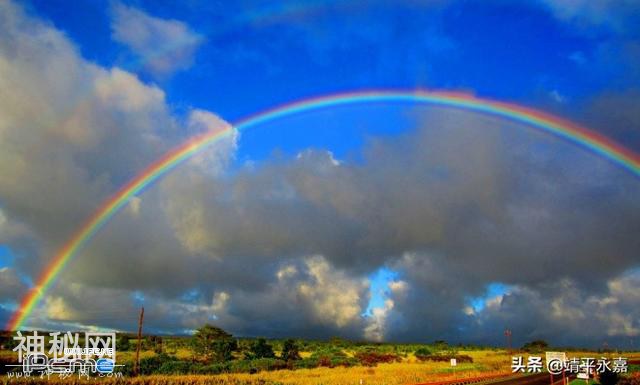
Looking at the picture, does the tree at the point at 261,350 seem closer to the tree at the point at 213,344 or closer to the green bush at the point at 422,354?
the tree at the point at 213,344

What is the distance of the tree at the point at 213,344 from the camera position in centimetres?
8594

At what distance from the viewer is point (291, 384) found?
1886 inches

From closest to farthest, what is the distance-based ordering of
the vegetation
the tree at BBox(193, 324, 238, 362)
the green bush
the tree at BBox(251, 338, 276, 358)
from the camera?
the vegetation → the tree at BBox(193, 324, 238, 362) → the tree at BBox(251, 338, 276, 358) → the green bush

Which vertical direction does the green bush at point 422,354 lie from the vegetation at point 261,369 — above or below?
below

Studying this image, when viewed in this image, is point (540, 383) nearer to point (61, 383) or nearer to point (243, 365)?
point (243, 365)

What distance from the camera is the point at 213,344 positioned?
90375 millimetres

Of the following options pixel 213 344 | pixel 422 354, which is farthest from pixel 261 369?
pixel 422 354

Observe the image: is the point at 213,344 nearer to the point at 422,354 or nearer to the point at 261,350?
the point at 261,350

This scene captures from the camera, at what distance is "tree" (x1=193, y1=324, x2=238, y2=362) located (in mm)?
85938

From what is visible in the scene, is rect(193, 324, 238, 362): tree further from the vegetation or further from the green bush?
the green bush

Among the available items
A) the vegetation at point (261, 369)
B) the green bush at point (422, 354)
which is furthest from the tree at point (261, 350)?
the green bush at point (422, 354)

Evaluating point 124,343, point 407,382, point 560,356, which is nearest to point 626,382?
point 560,356

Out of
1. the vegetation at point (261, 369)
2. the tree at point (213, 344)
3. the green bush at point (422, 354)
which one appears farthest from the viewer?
the green bush at point (422, 354)

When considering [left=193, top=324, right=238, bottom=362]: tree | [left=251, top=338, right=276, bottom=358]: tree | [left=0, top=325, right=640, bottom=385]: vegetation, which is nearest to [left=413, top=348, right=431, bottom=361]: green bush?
[left=0, top=325, right=640, bottom=385]: vegetation
